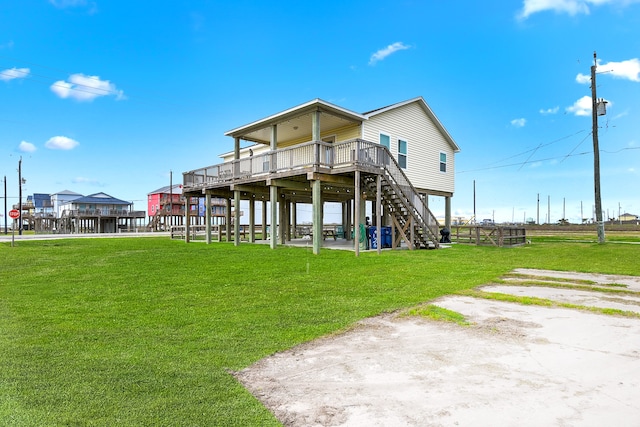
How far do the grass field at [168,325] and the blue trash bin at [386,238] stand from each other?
591 cm

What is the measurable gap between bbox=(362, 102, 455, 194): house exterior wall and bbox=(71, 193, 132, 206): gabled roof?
59.3 metres

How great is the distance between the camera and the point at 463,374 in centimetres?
324

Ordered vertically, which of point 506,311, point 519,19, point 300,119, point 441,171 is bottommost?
point 506,311

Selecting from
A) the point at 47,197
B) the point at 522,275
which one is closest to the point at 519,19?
the point at 522,275

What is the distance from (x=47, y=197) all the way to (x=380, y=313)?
304 ft

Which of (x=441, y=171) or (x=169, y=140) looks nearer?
(x=441, y=171)

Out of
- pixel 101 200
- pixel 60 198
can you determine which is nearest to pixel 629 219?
pixel 101 200

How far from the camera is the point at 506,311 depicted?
18.2 ft

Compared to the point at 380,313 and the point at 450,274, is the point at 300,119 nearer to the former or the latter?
the point at 450,274

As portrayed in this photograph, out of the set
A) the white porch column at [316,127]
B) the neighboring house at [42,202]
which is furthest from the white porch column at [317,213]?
the neighboring house at [42,202]

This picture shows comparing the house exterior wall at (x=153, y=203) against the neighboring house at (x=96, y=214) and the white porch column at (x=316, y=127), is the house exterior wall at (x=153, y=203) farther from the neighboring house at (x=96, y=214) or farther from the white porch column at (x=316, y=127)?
the white porch column at (x=316, y=127)

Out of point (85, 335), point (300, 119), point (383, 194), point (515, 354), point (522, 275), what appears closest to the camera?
point (515, 354)

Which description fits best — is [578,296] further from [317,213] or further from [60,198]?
[60,198]

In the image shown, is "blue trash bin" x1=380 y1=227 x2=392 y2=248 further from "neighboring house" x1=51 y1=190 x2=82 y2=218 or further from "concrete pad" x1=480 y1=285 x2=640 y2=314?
"neighboring house" x1=51 y1=190 x2=82 y2=218
